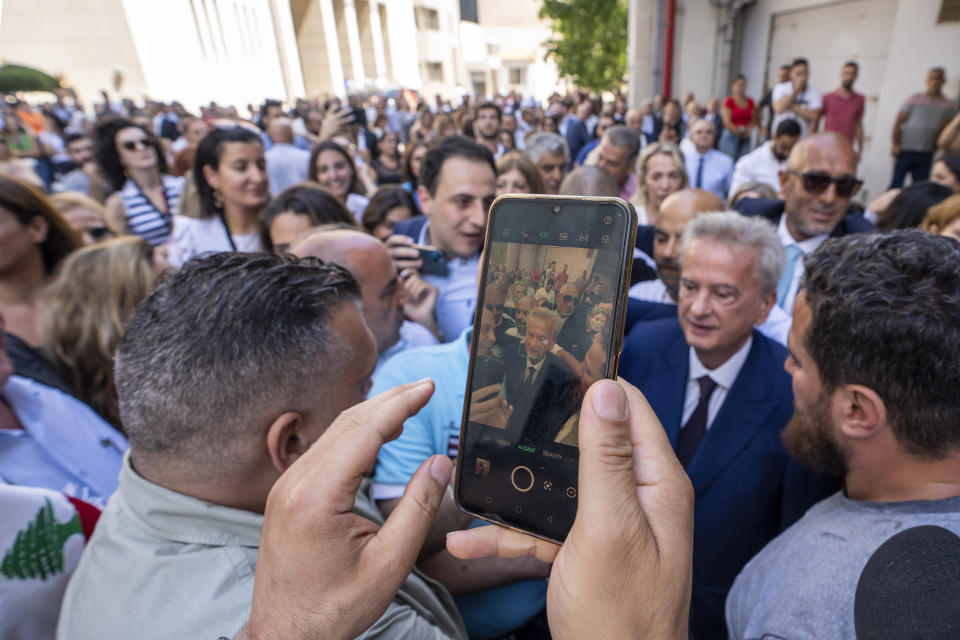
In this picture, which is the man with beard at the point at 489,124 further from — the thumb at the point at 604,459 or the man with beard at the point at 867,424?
the thumb at the point at 604,459

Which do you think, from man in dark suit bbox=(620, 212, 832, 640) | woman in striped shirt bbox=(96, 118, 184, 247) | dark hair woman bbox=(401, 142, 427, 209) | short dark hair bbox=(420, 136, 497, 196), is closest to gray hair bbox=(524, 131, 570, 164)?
dark hair woman bbox=(401, 142, 427, 209)

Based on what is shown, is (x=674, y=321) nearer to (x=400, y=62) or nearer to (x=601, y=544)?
(x=601, y=544)

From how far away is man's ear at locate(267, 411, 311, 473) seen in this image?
1040mm

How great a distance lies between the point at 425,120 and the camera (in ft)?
39.2

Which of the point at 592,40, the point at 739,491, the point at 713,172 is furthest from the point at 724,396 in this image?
the point at 592,40

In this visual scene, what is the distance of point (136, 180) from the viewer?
451cm

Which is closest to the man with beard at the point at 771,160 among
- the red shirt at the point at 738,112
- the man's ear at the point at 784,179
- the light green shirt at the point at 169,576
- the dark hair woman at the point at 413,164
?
the man's ear at the point at 784,179

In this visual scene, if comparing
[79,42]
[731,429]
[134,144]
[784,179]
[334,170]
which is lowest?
[731,429]

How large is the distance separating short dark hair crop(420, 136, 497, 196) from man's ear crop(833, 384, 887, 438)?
2149mm

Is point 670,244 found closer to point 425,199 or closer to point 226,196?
point 425,199

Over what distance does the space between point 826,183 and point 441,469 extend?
3317 millimetres

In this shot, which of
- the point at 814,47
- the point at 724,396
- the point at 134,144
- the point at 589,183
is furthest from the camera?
the point at 814,47

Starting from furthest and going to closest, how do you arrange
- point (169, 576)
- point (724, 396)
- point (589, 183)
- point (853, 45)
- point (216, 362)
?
point (853, 45) < point (589, 183) < point (724, 396) < point (216, 362) < point (169, 576)

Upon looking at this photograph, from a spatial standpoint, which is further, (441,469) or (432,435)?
(432,435)
